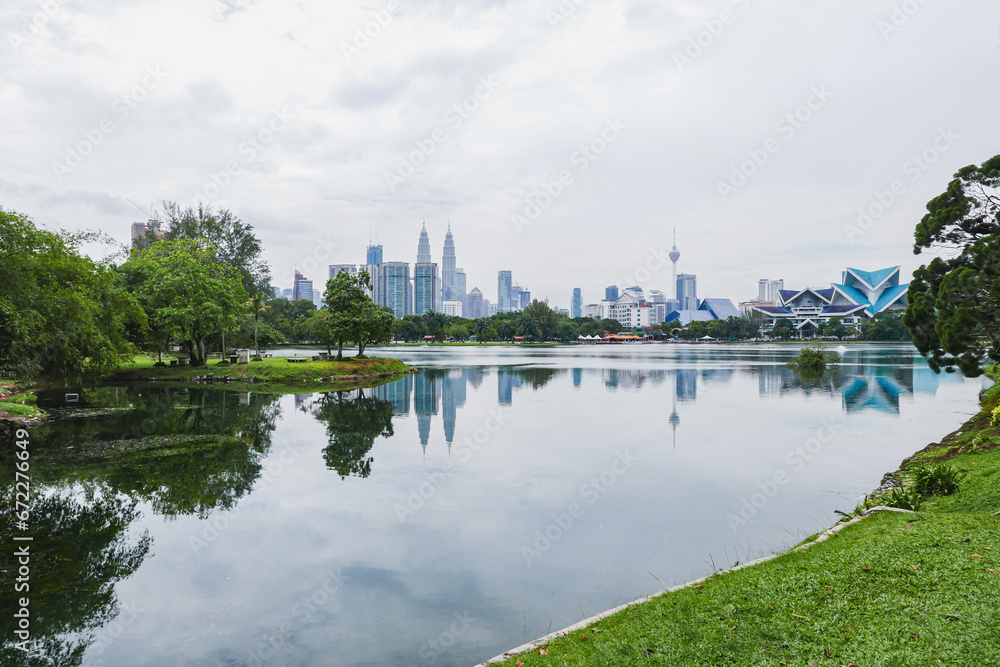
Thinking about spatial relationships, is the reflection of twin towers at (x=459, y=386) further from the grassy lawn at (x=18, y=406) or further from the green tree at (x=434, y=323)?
the green tree at (x=434, y=323)

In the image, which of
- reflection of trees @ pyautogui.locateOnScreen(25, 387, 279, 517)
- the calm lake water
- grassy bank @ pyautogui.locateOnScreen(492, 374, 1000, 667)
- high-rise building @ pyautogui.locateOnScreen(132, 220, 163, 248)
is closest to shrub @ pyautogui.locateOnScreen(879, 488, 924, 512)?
the calm lake water

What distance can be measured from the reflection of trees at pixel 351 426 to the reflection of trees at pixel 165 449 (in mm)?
1803

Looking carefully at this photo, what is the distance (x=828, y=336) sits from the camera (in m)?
118

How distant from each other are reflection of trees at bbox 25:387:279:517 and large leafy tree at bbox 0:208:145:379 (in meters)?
2.26

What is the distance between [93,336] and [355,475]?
10.6m

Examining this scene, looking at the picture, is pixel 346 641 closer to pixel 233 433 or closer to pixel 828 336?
pixel 233 433

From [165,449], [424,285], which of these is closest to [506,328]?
[424,285]

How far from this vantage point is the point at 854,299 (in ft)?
458

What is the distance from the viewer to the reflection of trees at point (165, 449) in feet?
Result: 37.3

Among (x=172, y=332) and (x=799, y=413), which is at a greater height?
(x=172, y=332)

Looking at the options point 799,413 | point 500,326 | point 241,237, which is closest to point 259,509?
point 799,413

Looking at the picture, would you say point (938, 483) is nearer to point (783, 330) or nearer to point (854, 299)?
point (783, 330)

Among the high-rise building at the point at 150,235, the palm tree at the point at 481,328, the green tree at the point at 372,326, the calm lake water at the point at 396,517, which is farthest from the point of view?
the palm tree at the point at 481,328

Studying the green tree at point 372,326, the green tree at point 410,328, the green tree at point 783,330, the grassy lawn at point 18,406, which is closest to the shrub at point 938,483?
the grassy lawn at point 18,406
